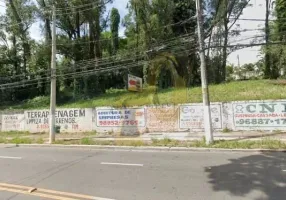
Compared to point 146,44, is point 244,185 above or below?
below

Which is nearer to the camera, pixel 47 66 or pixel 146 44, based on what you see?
pixel 146 44

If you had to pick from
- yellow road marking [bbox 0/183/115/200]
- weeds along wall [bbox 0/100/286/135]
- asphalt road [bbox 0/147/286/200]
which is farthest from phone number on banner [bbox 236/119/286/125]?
yellow road marking [bbox 0/183/115/200]

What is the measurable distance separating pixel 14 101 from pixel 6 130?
1767 cm

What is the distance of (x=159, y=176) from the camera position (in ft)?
24.0

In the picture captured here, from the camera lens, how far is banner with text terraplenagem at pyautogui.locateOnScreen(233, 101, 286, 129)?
15.1m

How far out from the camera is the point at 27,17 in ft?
118

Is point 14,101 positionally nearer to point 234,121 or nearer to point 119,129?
point 119,129

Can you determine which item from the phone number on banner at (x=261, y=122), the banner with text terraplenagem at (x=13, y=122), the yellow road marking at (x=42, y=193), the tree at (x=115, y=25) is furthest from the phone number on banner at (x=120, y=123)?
the tree at (x=115, y=25)

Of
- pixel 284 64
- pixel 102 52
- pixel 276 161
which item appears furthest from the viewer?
pixel 102 52

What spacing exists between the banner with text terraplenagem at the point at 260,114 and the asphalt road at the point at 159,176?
5683 mm

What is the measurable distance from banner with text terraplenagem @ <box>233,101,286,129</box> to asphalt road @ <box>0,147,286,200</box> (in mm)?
5683

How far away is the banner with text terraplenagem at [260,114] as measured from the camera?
1510 cm

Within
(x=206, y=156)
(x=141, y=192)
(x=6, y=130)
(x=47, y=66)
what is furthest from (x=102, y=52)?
(x=141, y=192)

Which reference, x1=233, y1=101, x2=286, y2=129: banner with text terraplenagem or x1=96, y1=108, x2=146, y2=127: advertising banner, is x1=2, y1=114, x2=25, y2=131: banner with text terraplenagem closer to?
x1=96, y1=108, x2=146, y2=127: advertising banner
